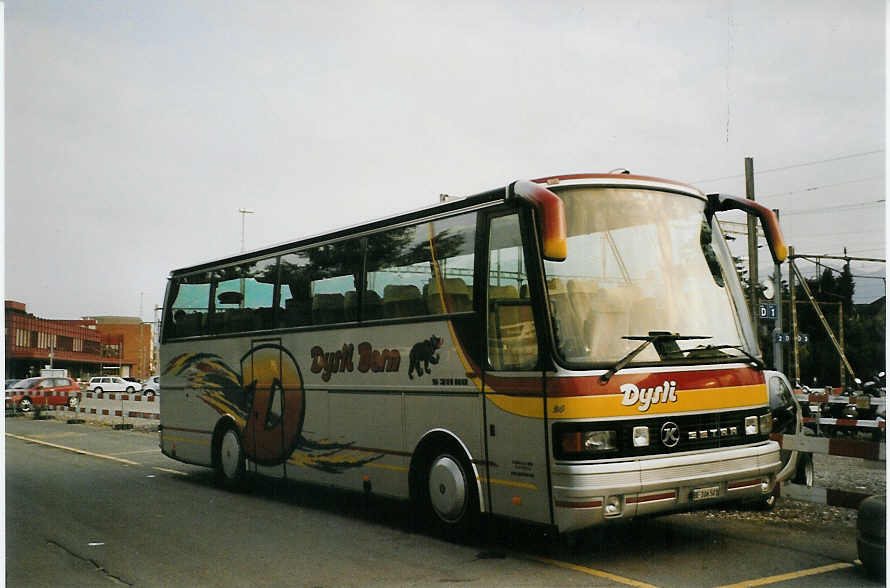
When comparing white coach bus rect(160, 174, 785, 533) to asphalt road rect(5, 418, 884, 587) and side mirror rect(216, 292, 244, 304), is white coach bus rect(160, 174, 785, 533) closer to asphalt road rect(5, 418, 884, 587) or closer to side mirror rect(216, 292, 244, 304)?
asphalt road rect(5, 418, 884, 587)

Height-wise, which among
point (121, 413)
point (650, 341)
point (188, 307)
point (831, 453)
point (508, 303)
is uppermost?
point (188, 307)

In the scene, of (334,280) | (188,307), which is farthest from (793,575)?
(188,307)

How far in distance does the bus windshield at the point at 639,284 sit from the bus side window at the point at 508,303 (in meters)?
0.28

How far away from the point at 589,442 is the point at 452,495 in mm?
1795

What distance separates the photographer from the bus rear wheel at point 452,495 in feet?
26.1

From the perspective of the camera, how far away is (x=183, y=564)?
7.36 meters

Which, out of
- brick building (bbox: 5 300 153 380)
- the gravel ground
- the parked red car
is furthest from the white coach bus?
the parked red car

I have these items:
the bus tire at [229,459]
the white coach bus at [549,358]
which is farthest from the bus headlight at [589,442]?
the bus tire at [229,459]

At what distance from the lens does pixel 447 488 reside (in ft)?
26.8

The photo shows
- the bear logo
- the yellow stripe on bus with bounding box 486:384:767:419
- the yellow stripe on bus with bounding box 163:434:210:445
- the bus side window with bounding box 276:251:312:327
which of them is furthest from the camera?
the yellow stripe on bus with bounding box 163:434:210:445

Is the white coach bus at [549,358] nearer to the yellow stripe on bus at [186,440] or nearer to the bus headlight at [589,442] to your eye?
the bus headlight at [589,442]

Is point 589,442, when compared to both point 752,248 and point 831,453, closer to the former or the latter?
point 831,453

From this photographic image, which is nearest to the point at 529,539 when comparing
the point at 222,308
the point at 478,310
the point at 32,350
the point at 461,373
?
the point at 461,373

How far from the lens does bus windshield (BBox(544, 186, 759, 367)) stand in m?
7.08
